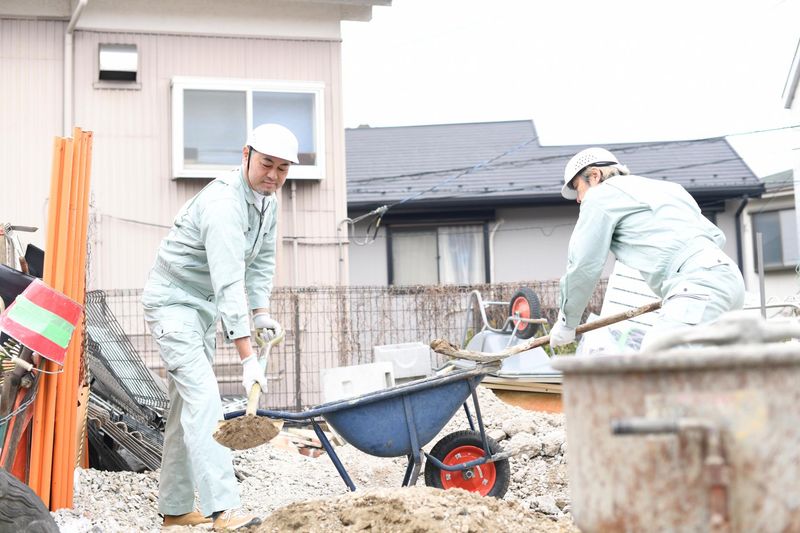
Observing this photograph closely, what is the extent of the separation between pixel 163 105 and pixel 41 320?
295 inches

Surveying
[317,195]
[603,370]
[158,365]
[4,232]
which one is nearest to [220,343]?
[158,365]

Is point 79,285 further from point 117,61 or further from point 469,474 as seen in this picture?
point 117,61

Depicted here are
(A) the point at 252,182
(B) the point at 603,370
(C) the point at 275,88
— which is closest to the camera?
(B) the point at 603,370

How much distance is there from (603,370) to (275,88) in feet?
32.6

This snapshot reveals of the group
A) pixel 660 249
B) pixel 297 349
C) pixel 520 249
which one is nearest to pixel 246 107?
pixel 297 349

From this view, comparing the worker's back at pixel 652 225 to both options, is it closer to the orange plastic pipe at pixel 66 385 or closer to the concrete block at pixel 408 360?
the orange plastic pipe at pixel 66 385

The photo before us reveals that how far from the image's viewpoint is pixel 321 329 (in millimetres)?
11312

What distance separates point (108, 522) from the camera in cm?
468

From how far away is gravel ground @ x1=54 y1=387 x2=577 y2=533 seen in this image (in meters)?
4.13

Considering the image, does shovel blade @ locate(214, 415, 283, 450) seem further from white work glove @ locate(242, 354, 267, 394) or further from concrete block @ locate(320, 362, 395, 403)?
concrete block @ locate(320, 362, 395, 403)

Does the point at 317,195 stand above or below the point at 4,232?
above

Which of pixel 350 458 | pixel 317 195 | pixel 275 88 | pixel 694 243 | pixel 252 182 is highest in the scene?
pixel 275 88

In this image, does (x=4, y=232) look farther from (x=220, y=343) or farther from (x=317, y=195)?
(x=317, y=195)

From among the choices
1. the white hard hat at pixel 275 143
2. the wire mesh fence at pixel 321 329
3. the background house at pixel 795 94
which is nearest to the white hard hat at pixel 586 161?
the white hard hat at pixel 275 143
